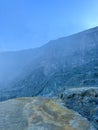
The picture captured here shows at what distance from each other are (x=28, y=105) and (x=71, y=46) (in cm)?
18606

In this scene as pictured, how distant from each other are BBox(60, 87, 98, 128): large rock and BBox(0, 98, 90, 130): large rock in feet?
2.27

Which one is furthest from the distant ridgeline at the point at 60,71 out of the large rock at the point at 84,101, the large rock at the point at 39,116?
the large rock at the point at 39,116

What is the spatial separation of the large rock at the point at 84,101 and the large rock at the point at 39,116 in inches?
27.3

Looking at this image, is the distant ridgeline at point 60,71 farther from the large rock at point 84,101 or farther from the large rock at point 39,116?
the large rock at point 39,116

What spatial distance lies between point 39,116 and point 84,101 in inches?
107

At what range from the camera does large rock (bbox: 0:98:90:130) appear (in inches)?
495

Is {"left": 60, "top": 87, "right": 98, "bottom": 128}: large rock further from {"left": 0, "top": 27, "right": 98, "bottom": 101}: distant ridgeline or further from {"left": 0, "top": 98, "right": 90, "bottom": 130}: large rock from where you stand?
{"left": 0, "top": 27, "right": 98, "bottom": 101}: distant ridgeline

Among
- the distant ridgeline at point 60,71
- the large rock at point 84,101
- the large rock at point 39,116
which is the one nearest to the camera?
the large rock at point 39,116

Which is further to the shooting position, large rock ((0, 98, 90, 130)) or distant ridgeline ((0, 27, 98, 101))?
distant ridgeline ((0, 27, 98, 101))

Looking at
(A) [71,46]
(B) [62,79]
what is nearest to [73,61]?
(A) [71,46]

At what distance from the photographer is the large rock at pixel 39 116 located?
41.3 feet

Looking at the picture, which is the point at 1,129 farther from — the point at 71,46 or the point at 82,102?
the point at 71,46

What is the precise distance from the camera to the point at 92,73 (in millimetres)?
122312

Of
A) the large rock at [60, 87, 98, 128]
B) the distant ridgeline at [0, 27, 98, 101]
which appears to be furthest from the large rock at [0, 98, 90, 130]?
the distant ridgeline at [0, 27, 98, 101]
